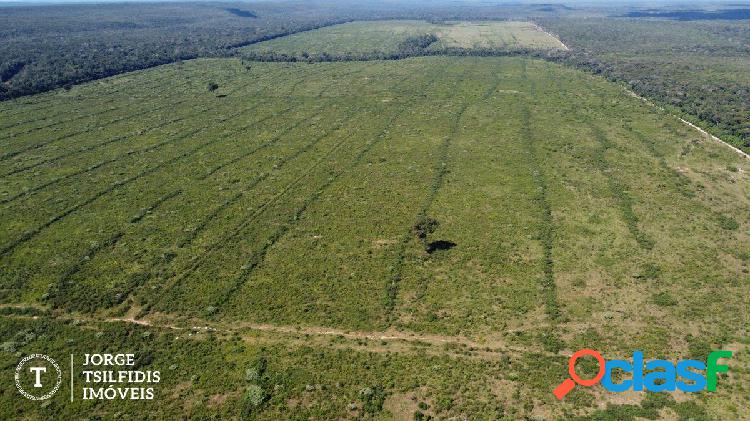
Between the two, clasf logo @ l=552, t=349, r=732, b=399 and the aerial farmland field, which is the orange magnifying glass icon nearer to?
clasf logo @ l=552, t=349, r=732, b=399

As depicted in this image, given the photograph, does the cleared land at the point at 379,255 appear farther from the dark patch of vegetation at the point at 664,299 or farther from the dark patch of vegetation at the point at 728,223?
the dark patch of vegetation at the point at 728,223

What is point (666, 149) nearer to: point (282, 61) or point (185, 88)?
point (185, 88)

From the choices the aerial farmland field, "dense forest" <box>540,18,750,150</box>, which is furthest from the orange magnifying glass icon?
"dense forest" <box>540,18,750,150</box>

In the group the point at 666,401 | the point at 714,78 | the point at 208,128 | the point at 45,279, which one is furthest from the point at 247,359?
the point at 714,78

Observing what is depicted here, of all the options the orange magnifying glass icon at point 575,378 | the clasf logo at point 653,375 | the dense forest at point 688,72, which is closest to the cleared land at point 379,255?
the orange magnifying glass icon at point 575,378

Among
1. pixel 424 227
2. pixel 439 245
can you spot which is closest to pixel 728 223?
pixel 439 245

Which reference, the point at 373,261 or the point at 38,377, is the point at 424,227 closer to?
the point at 373,261

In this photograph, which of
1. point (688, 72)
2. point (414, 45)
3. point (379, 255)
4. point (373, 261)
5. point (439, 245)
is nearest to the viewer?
point (373, 261)
